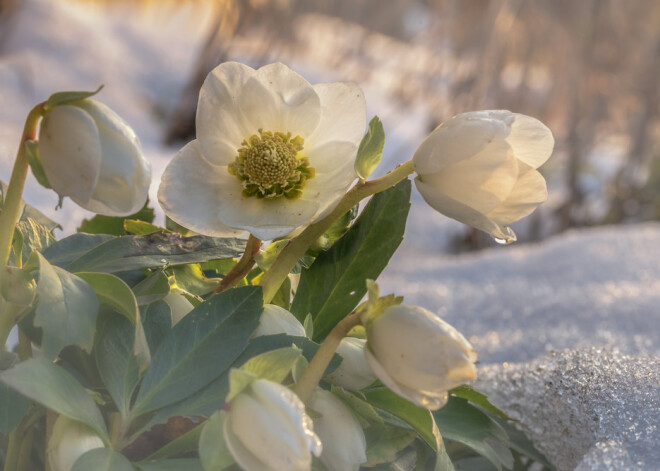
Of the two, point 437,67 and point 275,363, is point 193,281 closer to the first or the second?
point 275,363

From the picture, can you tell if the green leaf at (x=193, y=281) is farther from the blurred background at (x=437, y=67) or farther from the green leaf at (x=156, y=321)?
the blurred background at (x=437, y=67)

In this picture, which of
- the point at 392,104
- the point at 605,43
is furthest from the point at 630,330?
the point at 392,104

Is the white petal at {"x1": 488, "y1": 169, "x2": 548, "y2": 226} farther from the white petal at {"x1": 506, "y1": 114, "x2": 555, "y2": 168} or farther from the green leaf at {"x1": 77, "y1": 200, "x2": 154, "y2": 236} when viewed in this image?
the green leaf at {"x1": 77, "y1": 200, "x2": 154, "y2": 236}

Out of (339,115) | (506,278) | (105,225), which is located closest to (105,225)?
(105,225)

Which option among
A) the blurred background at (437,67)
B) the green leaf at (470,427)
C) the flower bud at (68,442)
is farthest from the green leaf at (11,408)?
the blurred background at (437,67)

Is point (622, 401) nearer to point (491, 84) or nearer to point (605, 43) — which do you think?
point (491, 84)
